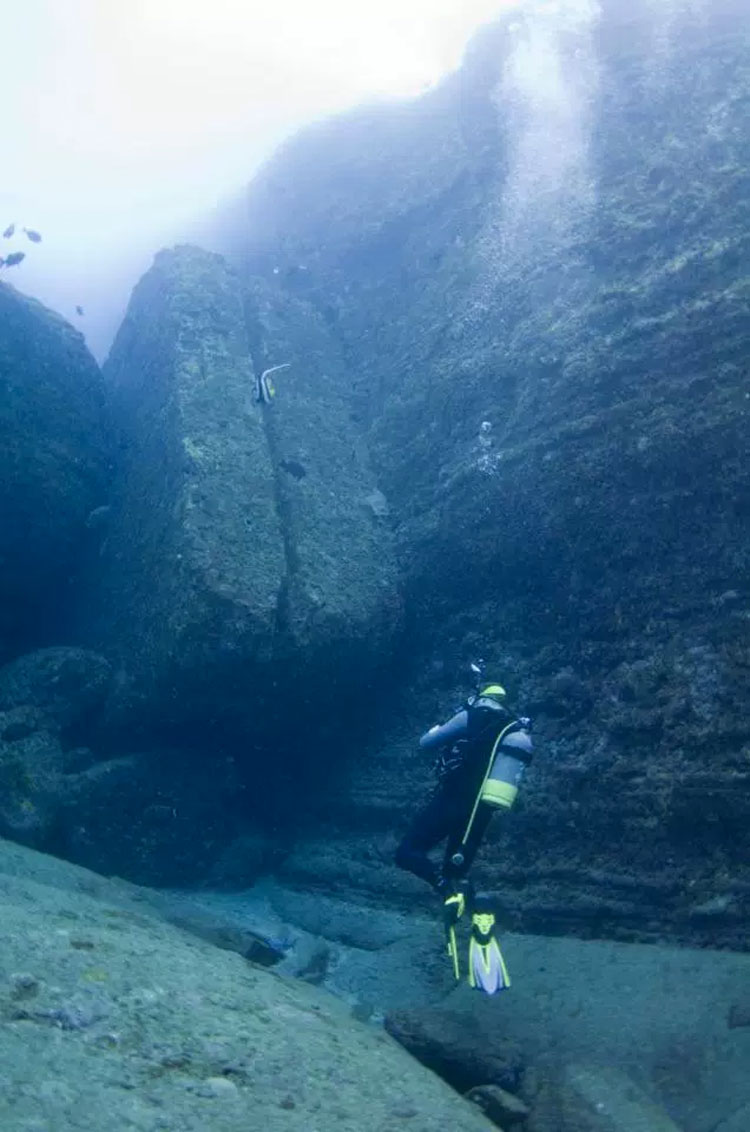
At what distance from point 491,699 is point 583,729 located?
1.04 metres

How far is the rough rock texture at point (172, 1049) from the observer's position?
2.80m

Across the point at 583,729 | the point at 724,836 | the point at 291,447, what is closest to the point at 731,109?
the point at 291,447

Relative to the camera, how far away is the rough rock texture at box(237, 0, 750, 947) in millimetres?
5934

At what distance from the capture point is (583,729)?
6551 mm

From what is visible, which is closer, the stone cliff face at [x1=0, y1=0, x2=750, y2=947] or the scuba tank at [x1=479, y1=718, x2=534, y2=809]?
the scuba tank at [x1=479, y1=718, x2=534, y2=809]

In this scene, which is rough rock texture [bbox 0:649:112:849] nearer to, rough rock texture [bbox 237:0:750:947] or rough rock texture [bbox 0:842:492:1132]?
rough rock texture [bbox 237:0:750:947]

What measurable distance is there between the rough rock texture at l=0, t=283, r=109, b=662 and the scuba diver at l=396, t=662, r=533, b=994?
6.08m

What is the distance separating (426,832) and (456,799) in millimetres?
333

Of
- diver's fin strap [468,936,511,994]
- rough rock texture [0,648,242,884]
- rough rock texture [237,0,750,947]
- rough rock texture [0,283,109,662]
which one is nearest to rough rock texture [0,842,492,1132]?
diver's fin strap [468,936,511,994]

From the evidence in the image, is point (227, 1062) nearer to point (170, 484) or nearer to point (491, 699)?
point (491, 699)

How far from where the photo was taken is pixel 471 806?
574cm

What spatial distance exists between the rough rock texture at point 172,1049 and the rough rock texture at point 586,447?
8.49 ft

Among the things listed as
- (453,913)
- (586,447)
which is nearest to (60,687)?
(453,913)

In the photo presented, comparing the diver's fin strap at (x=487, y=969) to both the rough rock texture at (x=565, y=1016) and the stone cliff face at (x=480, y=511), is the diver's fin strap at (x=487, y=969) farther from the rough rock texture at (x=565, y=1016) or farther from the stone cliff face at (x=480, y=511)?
the stone cliff face at (x=480, y=511)
